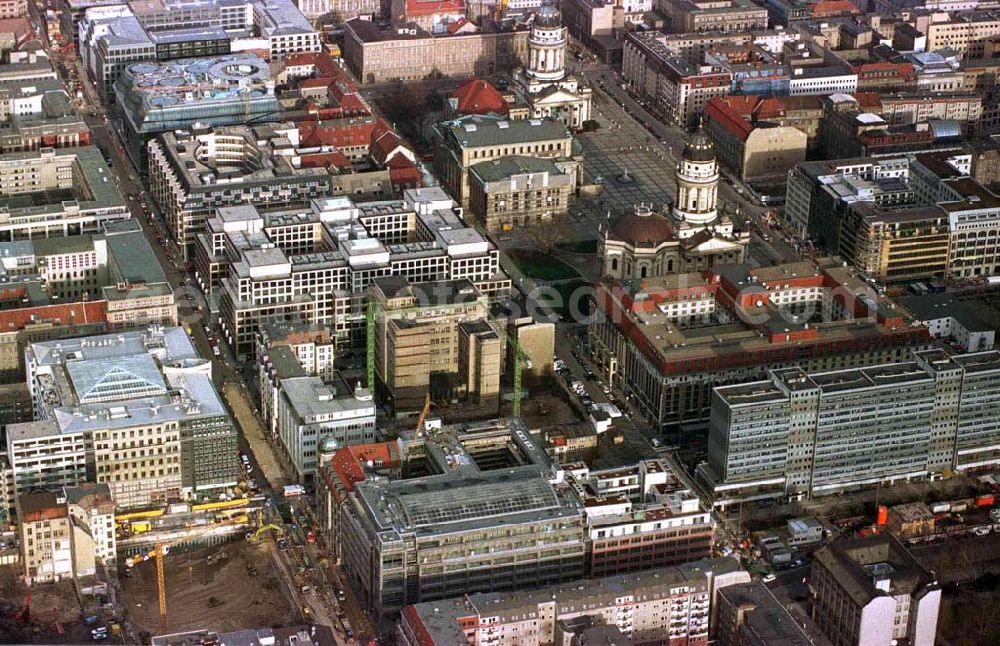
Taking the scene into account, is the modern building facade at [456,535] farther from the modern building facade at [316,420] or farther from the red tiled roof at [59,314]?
the red tiled roof at [59,314]

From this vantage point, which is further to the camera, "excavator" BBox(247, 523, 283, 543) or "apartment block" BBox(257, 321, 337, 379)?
"apartment block" BBox(257, 321, 337, 379)

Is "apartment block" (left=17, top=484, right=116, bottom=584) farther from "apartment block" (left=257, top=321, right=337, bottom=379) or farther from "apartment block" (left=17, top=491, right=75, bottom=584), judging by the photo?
"apartment block" (left=257, top=321, right=337, bottom=379)

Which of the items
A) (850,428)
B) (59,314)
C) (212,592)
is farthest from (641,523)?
(59,314)

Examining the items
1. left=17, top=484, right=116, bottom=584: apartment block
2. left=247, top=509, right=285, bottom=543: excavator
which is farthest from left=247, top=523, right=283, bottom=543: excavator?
left=17, top=484, right=116, bottom=584: apartment block

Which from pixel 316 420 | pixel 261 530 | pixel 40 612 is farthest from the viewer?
pixel 316 420

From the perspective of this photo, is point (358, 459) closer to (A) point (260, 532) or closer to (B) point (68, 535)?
(A) point (260, 532)

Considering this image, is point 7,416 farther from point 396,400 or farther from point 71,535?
point 396,400
